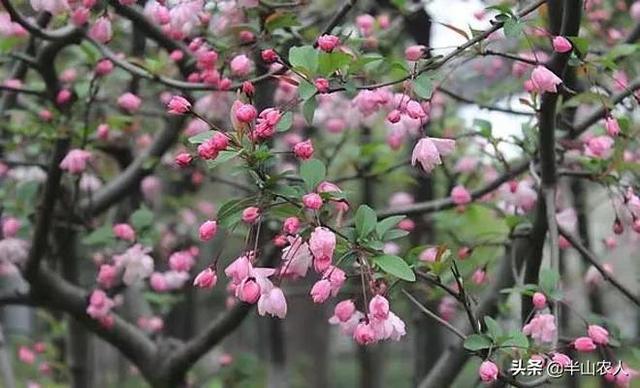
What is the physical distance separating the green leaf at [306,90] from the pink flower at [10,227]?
1.44 m

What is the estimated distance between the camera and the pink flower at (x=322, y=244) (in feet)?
4.29

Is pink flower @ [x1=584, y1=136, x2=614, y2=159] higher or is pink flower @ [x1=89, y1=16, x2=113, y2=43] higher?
pink flower @ [x1=89, y1=16, x2=113, y2=43]

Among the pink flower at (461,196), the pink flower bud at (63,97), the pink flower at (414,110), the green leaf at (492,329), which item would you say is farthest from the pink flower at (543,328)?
the pink flower bud at (63,97)

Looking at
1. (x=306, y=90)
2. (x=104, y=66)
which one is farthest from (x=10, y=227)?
(x=306, y=90)

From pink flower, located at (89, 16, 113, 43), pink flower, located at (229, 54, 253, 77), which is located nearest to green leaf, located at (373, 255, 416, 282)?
pink flower, located at (229, 54, 253, 77)

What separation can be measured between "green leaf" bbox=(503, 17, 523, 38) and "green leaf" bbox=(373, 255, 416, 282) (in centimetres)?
41

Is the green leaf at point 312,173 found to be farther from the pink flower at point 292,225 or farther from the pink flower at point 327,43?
the pink flower at point 327,43

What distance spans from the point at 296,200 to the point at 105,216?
7.05 ft

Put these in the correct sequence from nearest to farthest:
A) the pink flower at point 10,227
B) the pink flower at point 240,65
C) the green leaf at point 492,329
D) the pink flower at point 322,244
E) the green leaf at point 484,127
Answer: the pink flower at point 322,244 < the green leaf at point 492,329 < the pink flower at point 240,65 < the green leaf at point 484,127 < the pink flower at point 10,227

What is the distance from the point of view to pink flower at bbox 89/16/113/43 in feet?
6.76

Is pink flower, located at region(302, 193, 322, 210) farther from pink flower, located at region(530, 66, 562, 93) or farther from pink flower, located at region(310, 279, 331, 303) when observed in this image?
pink flower, located at region(530, 66, 562, 93)

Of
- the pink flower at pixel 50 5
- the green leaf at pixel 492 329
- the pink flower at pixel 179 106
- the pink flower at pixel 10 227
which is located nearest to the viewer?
the pink flower at pixel 179 106

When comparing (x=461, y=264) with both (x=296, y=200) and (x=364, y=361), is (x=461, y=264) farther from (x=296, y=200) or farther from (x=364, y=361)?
(x=364, y=361)

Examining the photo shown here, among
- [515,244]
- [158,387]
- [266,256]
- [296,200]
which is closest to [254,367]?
[158,387]
